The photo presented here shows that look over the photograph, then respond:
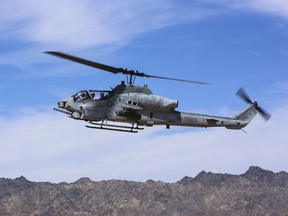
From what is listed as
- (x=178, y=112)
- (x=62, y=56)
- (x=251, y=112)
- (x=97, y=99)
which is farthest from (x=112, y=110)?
(x=251, y=112)

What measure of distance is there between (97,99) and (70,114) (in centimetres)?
279

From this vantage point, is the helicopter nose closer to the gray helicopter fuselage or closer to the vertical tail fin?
the gray helicopter fuselage

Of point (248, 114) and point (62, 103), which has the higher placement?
point (248, 114)

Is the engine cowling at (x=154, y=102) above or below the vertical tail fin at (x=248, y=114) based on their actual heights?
below

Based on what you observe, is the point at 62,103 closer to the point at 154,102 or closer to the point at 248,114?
the point at 154,102

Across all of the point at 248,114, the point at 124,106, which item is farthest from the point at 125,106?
the point at 248,114

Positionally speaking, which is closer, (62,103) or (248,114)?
(62,103)

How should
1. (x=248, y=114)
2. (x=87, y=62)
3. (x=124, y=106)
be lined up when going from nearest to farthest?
(x=87, y=62)
(x=124, y=106)
(x=248, y=114)

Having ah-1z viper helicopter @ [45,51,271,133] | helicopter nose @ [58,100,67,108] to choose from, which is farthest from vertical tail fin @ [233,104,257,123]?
helicopter nose @ [58,100,67,108]

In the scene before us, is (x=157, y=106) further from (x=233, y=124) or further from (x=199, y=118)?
(x=233, y=124)

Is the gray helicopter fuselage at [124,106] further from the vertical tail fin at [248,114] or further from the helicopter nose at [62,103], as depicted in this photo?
the vertical tail fin at [248,114]

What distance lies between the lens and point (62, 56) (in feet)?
129

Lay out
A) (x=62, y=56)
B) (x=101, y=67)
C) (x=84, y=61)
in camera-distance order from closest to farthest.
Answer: (x=62, y=56)
(x=84, y=61)
(x=101, y=67)

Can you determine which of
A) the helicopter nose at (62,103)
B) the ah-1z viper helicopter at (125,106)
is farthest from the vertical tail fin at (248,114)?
the helicopter nose at (62,103)
